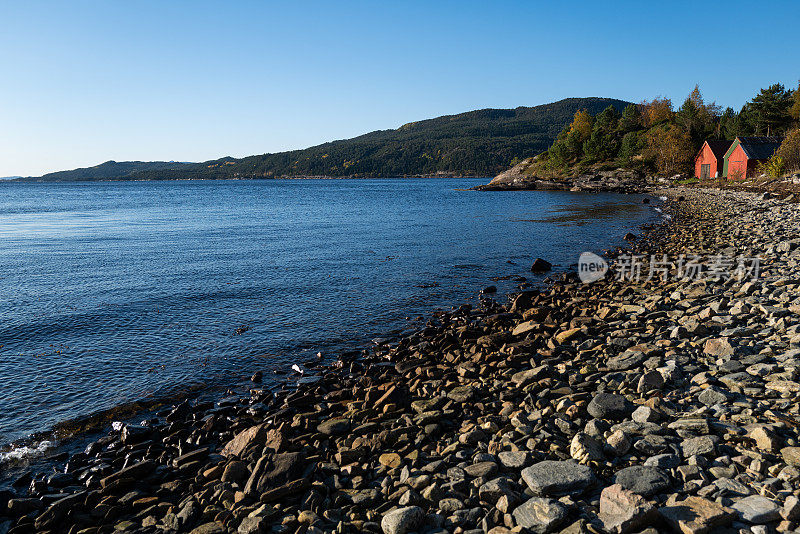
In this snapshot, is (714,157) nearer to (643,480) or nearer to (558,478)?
(643,480)

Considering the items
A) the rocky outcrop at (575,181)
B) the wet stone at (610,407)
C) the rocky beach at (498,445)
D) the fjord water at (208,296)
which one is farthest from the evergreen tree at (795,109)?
the wet stone at (610,407)

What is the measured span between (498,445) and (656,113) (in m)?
141

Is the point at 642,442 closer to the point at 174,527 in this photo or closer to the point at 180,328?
the point at 174,527

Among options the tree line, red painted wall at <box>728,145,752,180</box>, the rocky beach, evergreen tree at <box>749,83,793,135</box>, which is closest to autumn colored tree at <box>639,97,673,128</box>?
the tree line

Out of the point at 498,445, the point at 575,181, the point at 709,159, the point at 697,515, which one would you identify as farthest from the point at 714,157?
the point at 697,515

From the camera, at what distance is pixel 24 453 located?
9.63 m

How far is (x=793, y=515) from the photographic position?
4.94 m

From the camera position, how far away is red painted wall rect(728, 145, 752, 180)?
64.2 meters

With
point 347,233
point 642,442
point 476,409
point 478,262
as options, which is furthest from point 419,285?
point 347,233

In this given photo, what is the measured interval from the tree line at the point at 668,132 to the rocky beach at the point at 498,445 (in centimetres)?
6051

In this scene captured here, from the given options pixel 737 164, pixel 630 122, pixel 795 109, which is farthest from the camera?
pixel 630 122

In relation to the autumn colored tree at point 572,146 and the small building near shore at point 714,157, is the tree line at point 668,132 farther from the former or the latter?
the small building near shore at point 714,157

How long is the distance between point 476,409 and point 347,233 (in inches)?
1447

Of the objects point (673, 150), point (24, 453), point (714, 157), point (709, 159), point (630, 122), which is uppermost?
point (630, 122)
